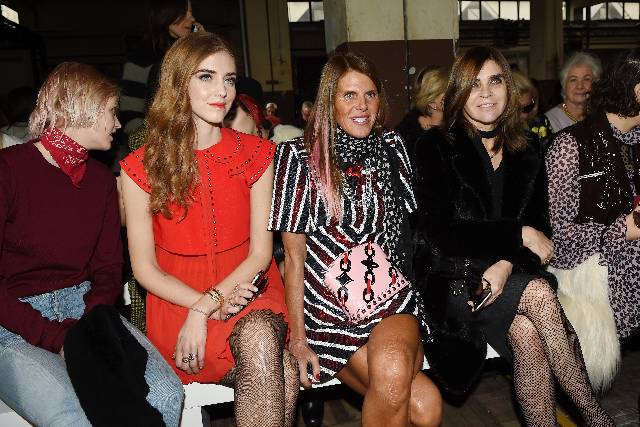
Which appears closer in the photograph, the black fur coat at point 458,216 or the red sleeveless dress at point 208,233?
the red sleeveless dress at point 208,233

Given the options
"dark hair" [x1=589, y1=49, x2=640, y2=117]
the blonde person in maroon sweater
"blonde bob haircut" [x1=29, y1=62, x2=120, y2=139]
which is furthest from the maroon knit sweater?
"dark hair" [x1=589, y1=49, x2=640, y2=117]

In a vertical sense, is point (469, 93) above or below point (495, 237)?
above

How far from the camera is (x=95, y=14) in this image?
1727cm

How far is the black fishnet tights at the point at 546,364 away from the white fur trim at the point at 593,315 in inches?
10.8

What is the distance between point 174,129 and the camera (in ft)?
7.40

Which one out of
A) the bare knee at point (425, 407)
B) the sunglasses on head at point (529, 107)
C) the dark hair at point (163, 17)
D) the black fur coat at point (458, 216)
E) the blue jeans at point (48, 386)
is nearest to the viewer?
the blue jeans at point (48, 386)

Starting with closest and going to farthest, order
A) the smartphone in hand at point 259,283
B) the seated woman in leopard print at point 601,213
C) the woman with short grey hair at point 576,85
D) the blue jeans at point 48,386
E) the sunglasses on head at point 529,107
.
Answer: the blue jeans at point 48,386 < the smartphone in hand at point 259,283 < the seated woman in leopard print at point 601,213 < the woman with short grey hair at point 576,85 < the sunglasses on head at point 529,107

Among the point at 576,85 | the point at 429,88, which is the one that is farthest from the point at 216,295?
the point at 576,85

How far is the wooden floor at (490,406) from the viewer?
2.99 meters

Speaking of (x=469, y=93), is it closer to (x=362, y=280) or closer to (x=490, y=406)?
(x=362, y=280)

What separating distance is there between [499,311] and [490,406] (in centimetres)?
99

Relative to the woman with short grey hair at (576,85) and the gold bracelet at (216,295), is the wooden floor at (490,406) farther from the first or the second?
the woman with short grey hair at (576,85)

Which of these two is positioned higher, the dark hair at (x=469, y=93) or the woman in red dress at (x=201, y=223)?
the dark hair at (x=469, y=93)

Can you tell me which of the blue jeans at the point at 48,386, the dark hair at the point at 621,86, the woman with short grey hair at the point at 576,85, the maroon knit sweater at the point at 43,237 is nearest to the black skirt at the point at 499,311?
the dark hair at the point at 621,86
